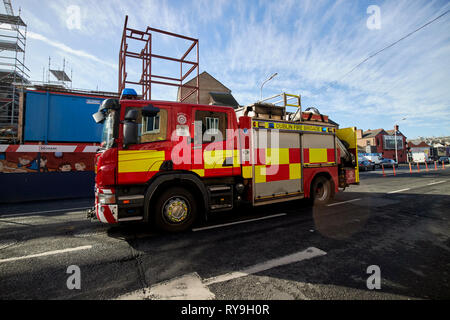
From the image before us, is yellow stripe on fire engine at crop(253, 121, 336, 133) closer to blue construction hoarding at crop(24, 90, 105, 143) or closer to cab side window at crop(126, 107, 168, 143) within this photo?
cab side window at crop(126, 107, 168, 143)

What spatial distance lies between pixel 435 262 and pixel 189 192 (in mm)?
3942

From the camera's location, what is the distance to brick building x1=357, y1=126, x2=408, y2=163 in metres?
48.9

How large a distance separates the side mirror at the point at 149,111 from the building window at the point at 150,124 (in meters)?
0.07

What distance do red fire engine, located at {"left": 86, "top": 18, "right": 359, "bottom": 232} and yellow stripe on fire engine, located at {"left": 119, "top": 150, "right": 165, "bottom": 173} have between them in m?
0.02

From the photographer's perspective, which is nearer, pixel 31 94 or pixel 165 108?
pixel 165 108

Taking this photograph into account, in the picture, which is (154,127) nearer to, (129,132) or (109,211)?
(129,132)

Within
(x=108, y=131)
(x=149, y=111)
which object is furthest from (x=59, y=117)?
(x=149, y=111)

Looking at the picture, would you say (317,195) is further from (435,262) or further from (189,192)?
(189,192)

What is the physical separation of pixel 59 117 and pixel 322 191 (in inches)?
391

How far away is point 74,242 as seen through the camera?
364 cm

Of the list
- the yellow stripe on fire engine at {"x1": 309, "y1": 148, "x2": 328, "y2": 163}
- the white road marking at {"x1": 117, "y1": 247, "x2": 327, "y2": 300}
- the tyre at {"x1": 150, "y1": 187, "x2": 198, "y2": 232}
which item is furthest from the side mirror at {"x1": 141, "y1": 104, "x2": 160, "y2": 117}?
the yellow stripe on fire engine at {"x1": 309, "y1": 148, "x2": 328, "y2": 163}

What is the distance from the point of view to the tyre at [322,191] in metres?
6.24

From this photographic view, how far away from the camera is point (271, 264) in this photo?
2.77 meters

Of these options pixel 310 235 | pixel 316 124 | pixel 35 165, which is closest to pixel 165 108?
pixel 310 235
